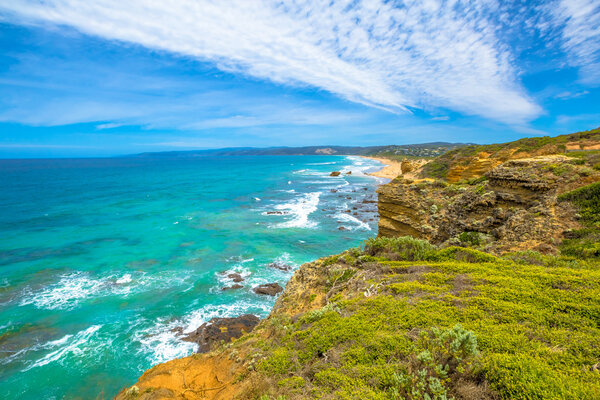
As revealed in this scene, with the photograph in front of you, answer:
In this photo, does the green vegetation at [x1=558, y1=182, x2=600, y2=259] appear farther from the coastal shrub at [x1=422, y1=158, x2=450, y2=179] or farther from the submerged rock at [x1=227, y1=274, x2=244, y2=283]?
the coastal shrub at [x1=422, y1=158, x2=450, y2=179]

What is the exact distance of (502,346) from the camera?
4465 mm

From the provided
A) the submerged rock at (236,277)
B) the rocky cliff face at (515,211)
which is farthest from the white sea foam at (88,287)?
the rocky cliff face at (515,211)

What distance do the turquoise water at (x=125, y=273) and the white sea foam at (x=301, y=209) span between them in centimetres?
17

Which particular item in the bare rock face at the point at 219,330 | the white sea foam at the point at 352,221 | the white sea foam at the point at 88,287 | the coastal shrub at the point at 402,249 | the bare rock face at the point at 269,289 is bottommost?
the bare rock face at the point at 219,330

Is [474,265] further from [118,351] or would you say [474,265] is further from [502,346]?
[118,351]

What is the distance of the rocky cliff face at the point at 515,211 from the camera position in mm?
9625

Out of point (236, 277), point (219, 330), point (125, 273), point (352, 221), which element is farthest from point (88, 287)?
point (352, 221)

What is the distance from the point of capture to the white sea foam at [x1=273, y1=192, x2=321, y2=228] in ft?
113

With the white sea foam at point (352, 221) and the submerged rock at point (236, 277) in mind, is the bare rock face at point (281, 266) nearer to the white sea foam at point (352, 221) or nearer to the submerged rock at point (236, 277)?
the submerged rock at point (236, 277)

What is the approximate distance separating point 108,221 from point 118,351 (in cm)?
2813

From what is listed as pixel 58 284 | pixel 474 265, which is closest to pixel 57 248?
pixel 58 284

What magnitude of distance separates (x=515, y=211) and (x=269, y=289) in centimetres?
1491

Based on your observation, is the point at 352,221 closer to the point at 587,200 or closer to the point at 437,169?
the point at 437,169

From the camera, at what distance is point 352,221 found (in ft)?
118
